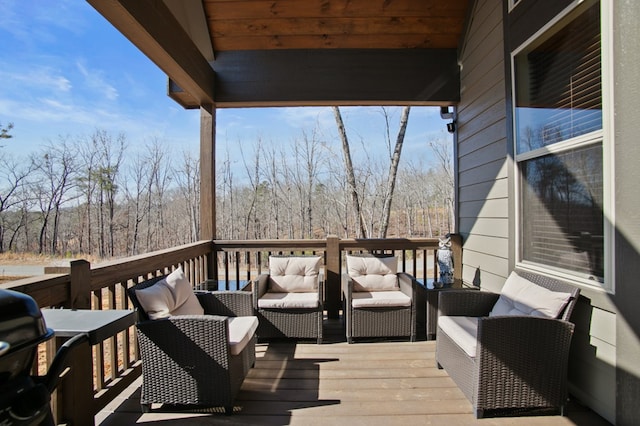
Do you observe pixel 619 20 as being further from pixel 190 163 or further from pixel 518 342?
pixel 190 163

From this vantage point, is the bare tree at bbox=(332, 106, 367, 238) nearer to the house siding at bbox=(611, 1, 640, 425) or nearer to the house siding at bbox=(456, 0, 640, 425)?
the house siding at bbox=(456, 0, 640, 425)

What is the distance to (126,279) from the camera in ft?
8.25

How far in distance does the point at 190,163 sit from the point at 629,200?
9175 millimetres

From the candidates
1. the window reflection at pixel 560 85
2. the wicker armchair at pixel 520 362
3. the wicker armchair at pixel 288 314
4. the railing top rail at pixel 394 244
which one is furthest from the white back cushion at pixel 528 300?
A: the wicker armchair at pixel 288 314

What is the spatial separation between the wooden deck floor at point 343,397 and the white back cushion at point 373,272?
2.39ft

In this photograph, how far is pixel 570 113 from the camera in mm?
2381

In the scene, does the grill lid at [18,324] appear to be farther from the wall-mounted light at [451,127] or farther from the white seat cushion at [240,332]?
the wall-mounted light at [451,127]

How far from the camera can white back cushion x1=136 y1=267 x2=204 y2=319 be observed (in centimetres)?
226

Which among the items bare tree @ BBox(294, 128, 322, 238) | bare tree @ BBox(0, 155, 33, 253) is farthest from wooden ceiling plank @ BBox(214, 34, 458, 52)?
bare tree @ BBox(0, 155, 33, 253)

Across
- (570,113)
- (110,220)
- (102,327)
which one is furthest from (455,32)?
(110,220)

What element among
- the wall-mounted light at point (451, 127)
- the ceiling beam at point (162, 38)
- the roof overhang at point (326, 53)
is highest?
the roof overhang at point (326, 53)

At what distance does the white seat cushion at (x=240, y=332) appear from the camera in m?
2.26

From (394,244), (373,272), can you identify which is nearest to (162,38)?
(373,272)

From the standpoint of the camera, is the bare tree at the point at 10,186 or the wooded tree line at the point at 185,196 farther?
the bare tree at the point at 10,186
